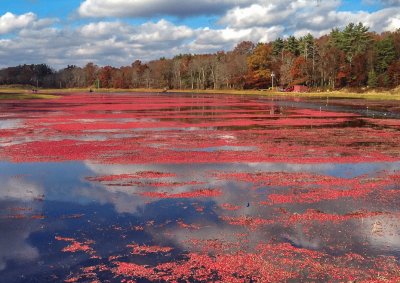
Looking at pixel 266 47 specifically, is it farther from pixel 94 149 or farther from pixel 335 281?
pixel 335 281

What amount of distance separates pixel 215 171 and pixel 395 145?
15.4 m

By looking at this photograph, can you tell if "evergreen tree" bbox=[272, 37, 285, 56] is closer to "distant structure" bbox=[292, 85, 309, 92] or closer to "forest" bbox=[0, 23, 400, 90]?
"forest" bbox=[0, 23, 400, 90]

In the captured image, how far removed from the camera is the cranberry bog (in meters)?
11.3

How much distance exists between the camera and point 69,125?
45188 mm

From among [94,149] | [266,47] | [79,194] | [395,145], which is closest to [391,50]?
[266,47]

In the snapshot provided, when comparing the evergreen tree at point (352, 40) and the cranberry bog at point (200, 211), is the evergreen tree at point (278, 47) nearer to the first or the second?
the evergreen tree at point (352, 40)

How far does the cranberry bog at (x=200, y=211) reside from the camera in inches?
446

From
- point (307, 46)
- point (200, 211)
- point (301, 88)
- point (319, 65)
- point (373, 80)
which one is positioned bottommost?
point (200, 211)

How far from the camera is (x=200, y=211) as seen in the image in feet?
53.1

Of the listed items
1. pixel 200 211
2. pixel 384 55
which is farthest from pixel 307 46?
pixel 200 211

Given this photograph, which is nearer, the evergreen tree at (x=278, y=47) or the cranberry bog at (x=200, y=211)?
the cranberry bog at (x=200, y=211)

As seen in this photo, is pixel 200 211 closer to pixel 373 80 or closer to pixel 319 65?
pixel 373 80

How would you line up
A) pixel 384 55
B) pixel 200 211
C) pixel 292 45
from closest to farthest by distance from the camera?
pixel 200 211
pixel 384 55
pixel 292 45

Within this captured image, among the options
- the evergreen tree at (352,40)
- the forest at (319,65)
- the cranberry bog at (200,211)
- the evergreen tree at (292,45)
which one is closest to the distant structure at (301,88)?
the forest at (319,65)
